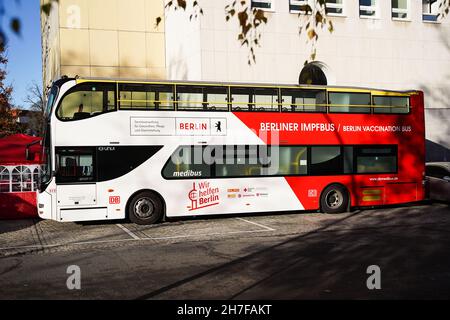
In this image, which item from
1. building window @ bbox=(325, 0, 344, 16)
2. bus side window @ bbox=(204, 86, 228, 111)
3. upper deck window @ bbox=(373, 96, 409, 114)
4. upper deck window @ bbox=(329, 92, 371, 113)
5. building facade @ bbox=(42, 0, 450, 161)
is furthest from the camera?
building window @ bbox=(325, 0, 344, 16)

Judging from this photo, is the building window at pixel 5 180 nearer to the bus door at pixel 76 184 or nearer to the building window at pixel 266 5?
the bus door at pixel 76 184

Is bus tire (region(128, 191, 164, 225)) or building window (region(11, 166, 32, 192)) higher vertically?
building window (region(11, 166, 32, 192))

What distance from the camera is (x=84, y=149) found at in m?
12.6

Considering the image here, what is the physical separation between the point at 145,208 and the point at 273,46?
12.4m

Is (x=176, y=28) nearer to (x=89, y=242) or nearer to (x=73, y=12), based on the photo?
(x=73, y=12)

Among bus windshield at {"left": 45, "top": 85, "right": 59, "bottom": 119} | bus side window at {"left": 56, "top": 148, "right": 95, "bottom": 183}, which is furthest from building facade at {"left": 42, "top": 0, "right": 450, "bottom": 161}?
bus side window at {"left": 56, "top": 148, "right": 95, "bottom": 183}

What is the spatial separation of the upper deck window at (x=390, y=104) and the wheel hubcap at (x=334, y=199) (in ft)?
9.44

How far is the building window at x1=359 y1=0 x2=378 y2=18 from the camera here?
24.4m

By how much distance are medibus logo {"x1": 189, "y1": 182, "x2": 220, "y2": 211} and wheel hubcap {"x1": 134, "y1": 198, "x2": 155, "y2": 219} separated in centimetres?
110

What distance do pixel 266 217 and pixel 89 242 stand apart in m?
5.69

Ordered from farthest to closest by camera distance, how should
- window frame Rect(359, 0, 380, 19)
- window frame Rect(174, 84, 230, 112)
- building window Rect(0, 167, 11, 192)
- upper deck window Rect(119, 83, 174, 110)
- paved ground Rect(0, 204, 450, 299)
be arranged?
1. window frame Rect(359, 0, 380, 19)
2. building window Rect(0, 167, 11, 192)
3. window frame Rect(174, 84, 230, 112)
4. upper deck window Rect(119, 83, 174, 110)
5. paved ground Rect(0, 204, 450, 299)

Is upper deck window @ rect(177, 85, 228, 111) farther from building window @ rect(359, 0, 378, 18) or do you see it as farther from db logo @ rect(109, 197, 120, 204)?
building window @ rect(359, 0, 378, 18)

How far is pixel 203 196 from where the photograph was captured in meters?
13.7
